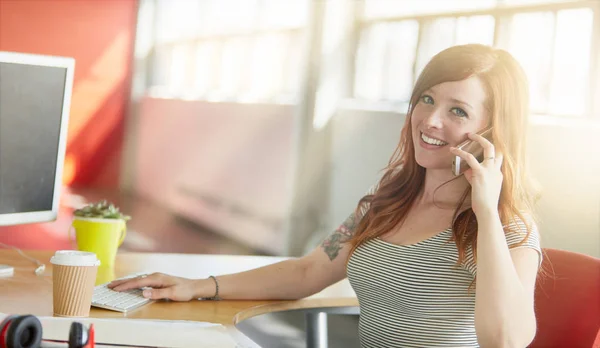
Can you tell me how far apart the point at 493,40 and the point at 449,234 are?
3.19 metres

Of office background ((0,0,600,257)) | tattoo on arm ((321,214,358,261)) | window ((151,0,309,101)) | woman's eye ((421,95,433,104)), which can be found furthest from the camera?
window ((151,0,309,101))

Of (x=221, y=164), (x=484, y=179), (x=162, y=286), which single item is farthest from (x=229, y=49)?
(x=484, y=179)

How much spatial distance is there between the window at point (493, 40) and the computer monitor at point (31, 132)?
8.97 feet

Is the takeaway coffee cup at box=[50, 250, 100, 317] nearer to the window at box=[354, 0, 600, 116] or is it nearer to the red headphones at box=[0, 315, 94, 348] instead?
the red headphones at box=[0, 315, 94, 348]

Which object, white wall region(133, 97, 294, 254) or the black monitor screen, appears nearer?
the black monitor screen

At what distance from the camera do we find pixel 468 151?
164 centimetres

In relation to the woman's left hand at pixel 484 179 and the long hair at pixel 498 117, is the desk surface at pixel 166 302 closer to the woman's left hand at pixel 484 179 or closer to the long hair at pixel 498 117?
the long hair at pixel 498 117

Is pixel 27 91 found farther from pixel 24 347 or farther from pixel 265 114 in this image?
pixel 265 114

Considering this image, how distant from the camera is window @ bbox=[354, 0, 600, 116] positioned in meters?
4.07

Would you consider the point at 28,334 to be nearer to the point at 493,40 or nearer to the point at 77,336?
the point at 77,336

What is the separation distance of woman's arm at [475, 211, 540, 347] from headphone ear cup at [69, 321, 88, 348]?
809 mm

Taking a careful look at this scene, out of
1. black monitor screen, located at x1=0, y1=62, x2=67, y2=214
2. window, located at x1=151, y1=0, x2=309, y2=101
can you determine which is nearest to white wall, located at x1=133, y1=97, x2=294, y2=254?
window, located at x1=151, y1=0, x2=309, y2=101

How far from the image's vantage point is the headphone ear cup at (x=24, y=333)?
93cm

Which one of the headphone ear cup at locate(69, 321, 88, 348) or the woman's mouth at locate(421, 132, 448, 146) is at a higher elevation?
the woman's mouth at locate(421, 132, 448, 146)
